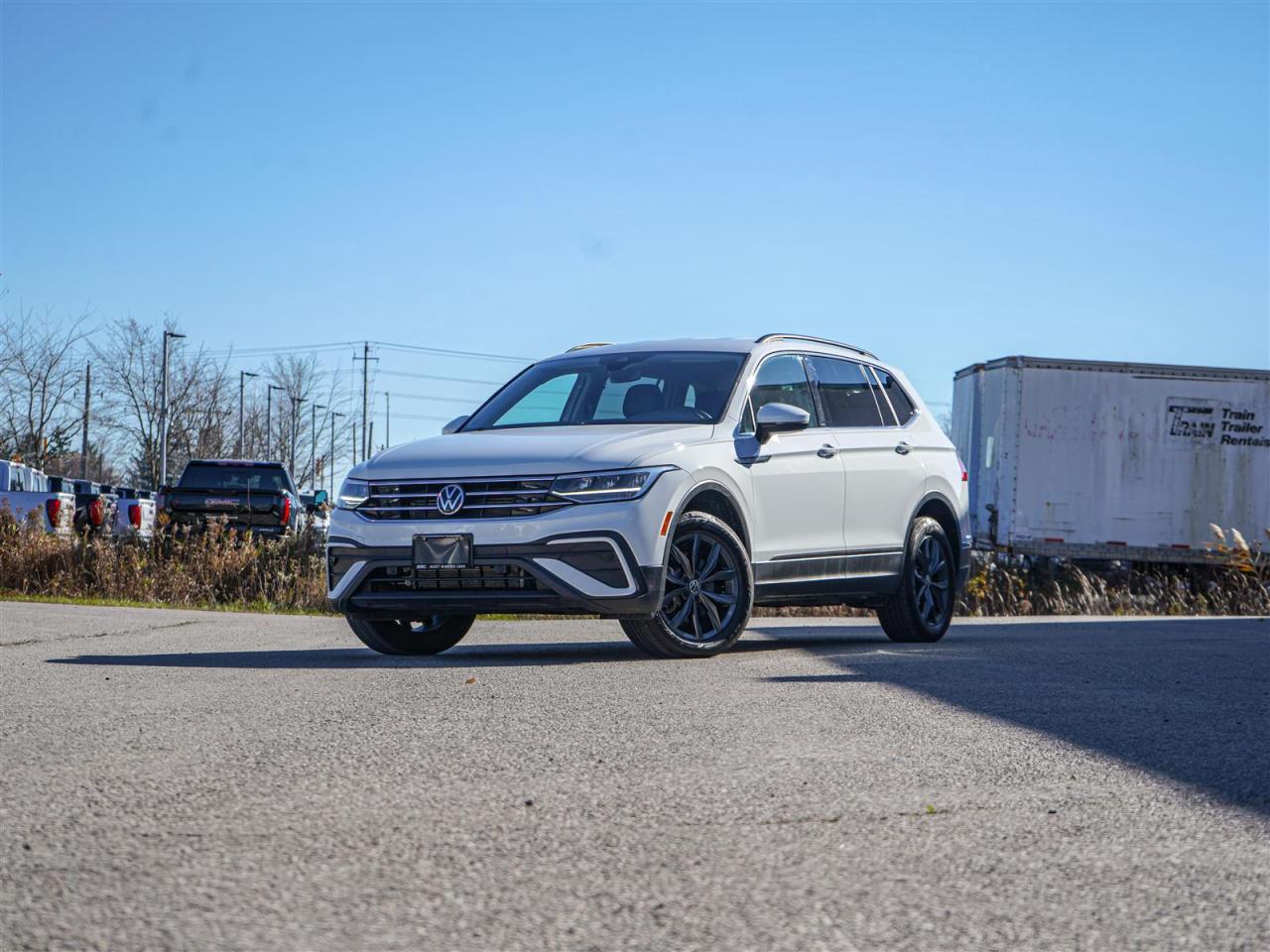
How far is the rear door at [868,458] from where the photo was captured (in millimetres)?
10094

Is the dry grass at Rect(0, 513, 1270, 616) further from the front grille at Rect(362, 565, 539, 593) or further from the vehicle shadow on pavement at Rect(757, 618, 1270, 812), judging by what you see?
the front grille at Rect(362, 565, 539, 593)

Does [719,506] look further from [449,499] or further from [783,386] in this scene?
[449,499]

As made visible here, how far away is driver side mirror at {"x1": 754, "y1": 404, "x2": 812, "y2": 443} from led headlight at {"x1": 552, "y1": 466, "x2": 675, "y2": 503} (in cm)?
110

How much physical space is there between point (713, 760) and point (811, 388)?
17.4 feet

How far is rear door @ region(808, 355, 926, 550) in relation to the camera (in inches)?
397

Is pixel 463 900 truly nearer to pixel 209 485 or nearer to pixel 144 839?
pixel 144 839

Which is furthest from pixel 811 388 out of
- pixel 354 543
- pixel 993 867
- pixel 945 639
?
pixel 993 867

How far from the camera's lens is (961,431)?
994 inches

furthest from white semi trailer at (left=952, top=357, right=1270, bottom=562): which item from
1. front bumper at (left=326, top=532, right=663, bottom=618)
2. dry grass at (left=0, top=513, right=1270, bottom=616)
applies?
front bumper at (left=326, top=532, right=663, bottom=618)

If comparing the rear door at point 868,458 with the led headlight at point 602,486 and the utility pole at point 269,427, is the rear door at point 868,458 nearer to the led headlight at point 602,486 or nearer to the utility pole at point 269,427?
the led headlight at point 602,486

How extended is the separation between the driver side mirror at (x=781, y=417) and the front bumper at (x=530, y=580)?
4.44ft

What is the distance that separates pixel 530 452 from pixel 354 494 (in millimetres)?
1010

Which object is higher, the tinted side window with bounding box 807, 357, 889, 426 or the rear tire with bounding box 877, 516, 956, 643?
the tinted side window with bounding box 807, 357, 889, 426

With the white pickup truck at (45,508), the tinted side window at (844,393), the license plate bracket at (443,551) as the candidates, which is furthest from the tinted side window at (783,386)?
the white pickup truck at (45,508)
